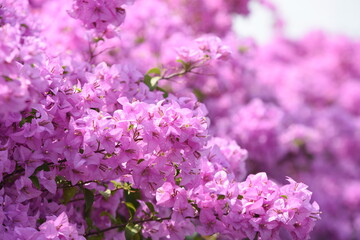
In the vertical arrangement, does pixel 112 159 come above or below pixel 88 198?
above

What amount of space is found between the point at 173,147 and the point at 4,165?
0.67 m

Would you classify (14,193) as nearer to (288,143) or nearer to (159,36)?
(159,36)

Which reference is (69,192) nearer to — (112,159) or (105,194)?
(105,194)

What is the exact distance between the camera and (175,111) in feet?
6.17

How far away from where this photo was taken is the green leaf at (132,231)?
2271mm

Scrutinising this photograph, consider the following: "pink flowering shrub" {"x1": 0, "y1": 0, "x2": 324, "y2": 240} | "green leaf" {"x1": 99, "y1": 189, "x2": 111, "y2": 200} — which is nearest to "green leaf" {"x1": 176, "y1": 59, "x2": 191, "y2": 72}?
"pink flowering shrub" {"x1": 0, "y1": 0, "x2": 324, "y2": 240}

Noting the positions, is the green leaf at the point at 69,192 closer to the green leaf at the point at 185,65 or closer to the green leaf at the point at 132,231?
the green leaf at the point at 132,231

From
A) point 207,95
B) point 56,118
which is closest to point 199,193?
point 56,118

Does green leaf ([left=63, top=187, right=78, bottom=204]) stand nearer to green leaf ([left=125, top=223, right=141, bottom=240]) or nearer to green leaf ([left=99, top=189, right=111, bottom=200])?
green leaf ([left=99, top=189, right=111, bottom=200])

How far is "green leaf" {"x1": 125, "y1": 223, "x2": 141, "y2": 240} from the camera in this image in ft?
7.45

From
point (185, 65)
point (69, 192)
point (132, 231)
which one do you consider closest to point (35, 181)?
point (69, 192)

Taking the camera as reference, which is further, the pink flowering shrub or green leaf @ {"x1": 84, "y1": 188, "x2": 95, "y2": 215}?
green leaf @ {"x1": 84, "y1": 188, "x2": 95, "y2": 215}

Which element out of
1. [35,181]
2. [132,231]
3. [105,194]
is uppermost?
[35,181]

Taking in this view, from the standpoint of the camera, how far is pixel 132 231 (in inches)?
89.4
